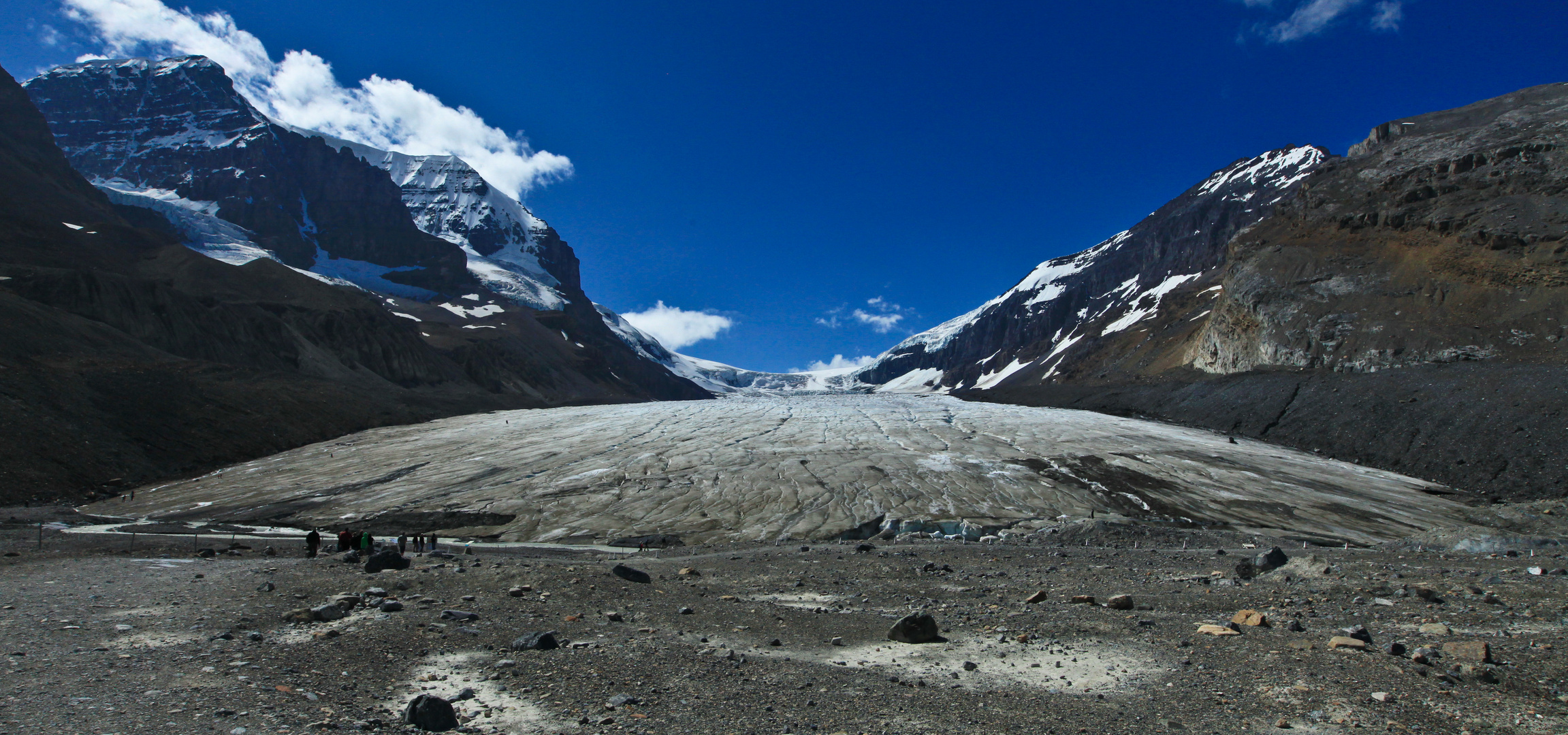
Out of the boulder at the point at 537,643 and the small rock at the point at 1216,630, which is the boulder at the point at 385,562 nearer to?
the boulder at the point at 537,643

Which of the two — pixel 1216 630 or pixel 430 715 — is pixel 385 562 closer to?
pixel 430 715

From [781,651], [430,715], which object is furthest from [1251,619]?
[430,715]

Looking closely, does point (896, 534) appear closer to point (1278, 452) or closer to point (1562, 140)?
point (1278, 452)

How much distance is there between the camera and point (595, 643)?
930cm

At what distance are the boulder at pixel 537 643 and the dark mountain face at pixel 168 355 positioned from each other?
116 feet

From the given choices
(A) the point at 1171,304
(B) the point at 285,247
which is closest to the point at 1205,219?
(A) the point at 1171,304

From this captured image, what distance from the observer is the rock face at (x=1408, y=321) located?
1426 inches

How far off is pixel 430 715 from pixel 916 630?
20.8 feet

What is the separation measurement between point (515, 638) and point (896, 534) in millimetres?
17934

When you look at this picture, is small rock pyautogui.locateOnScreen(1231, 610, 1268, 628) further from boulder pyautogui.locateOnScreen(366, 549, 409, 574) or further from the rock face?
the rock face

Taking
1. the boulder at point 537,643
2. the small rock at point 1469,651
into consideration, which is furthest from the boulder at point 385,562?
the small rock at point 1469,651

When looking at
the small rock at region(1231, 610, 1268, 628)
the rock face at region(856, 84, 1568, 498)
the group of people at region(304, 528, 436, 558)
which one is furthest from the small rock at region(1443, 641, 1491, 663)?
the rock face at region(856, 84, 1568, 498)

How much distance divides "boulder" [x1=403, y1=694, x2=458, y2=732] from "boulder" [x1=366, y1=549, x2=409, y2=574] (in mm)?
10073

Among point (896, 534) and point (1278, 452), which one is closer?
point (896, 534)
